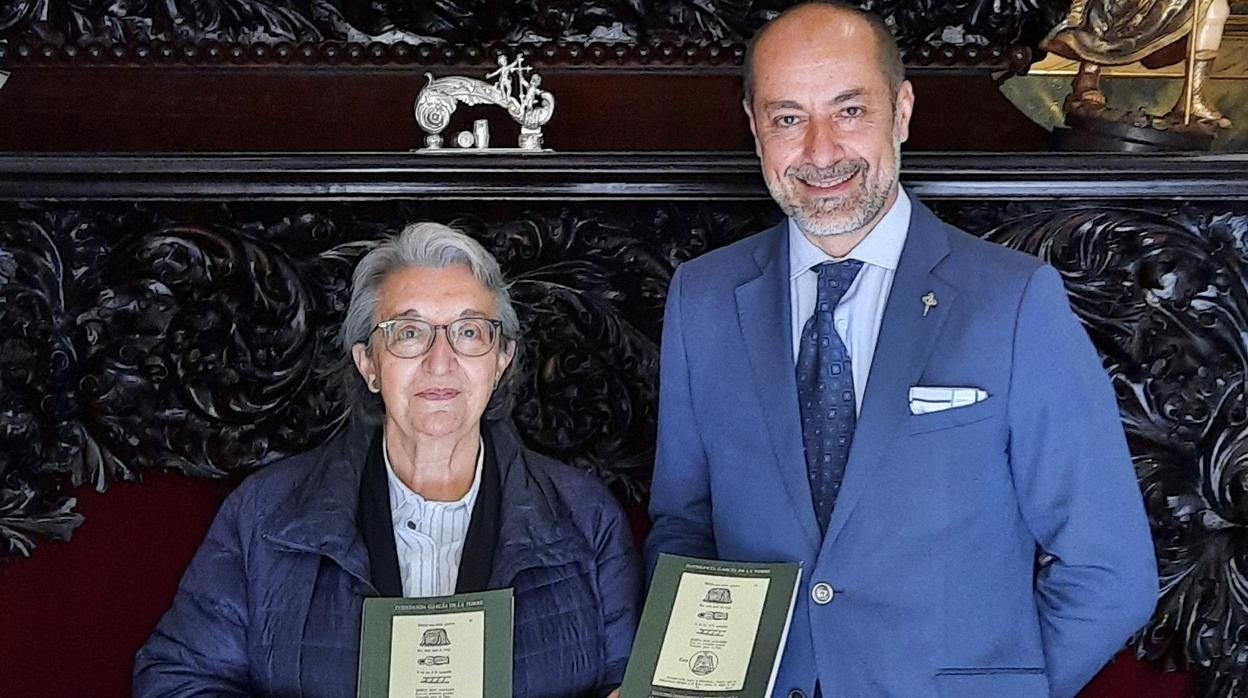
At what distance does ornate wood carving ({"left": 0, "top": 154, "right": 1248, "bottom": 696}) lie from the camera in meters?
2.52

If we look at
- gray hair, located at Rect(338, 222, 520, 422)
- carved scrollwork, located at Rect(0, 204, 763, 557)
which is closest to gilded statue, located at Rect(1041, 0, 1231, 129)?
carved scrollwork, located at Rect(0, 204, 763, 557)

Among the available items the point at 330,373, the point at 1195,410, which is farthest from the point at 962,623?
the point at 330,373

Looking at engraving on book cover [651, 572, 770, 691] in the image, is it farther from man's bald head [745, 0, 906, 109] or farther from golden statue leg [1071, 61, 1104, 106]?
golden statue leg [1071, 61, 1104, 106]

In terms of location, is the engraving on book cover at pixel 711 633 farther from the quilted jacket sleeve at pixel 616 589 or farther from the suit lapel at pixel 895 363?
the quilted jacket sleeve at pixel 616 589

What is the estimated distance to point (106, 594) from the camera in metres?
2.80

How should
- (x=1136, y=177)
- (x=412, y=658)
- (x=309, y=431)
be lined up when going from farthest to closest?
(x=309, y=431)
(x=1136, y=177)
(x=412, y=658)

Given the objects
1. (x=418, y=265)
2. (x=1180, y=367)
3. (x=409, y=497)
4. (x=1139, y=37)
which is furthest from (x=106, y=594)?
(x=1139, y=37)

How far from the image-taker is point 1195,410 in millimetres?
2582

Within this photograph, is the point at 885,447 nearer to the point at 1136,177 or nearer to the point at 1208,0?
the point at 1136,177

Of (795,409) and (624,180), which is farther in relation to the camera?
(624,180)

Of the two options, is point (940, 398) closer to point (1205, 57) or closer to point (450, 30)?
point (1205, 57)

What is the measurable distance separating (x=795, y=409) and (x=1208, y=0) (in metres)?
1.16

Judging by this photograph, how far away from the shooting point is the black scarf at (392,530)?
2.10m

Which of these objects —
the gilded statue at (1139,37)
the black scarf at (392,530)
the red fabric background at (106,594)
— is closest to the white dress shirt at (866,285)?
the black scarf at (392,530)
